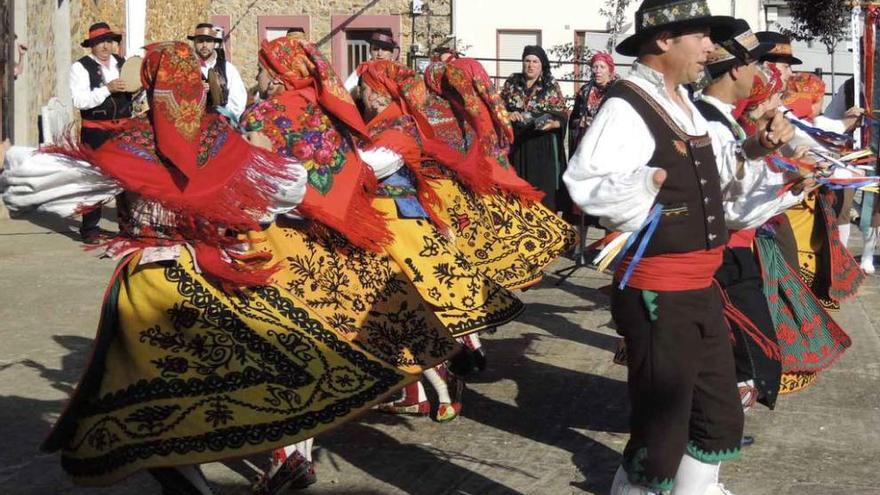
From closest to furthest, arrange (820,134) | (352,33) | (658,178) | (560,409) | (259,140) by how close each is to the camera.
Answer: (658,178) < (259,140) < (820,134) < (560,409) < (352,33)

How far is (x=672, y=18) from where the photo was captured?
13.5 ft

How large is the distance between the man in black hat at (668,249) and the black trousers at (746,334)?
3.90 ft

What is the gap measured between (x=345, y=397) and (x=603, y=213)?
44.4 inches

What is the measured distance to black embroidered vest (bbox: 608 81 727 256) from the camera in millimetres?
4020

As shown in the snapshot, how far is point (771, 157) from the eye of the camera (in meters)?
4.33

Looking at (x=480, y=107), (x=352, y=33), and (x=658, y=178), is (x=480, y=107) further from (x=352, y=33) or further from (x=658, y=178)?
(x=352, y=33)

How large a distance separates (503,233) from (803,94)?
1.99 m

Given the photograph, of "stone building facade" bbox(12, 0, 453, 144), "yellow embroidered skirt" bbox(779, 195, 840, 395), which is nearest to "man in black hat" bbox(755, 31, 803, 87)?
"yellow embroidered skirt" bbox(779, 195, 840, 395)

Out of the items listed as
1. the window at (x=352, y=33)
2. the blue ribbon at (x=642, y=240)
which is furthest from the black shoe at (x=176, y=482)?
the window at (x=352, y=33)

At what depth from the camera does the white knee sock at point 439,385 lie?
6.29 meters

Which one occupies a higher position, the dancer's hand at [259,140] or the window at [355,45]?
the window at [355,45]

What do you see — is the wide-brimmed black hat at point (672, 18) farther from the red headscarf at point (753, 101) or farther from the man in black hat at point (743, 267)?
the red headscarf at point (753, 101)

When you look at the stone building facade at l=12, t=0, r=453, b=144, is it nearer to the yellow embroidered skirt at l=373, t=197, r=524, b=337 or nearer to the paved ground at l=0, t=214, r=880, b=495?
the paved ground at l=0, t=214, r=880, b=495

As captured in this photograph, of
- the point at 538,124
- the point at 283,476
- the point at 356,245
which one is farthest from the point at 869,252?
the point at 283,476
